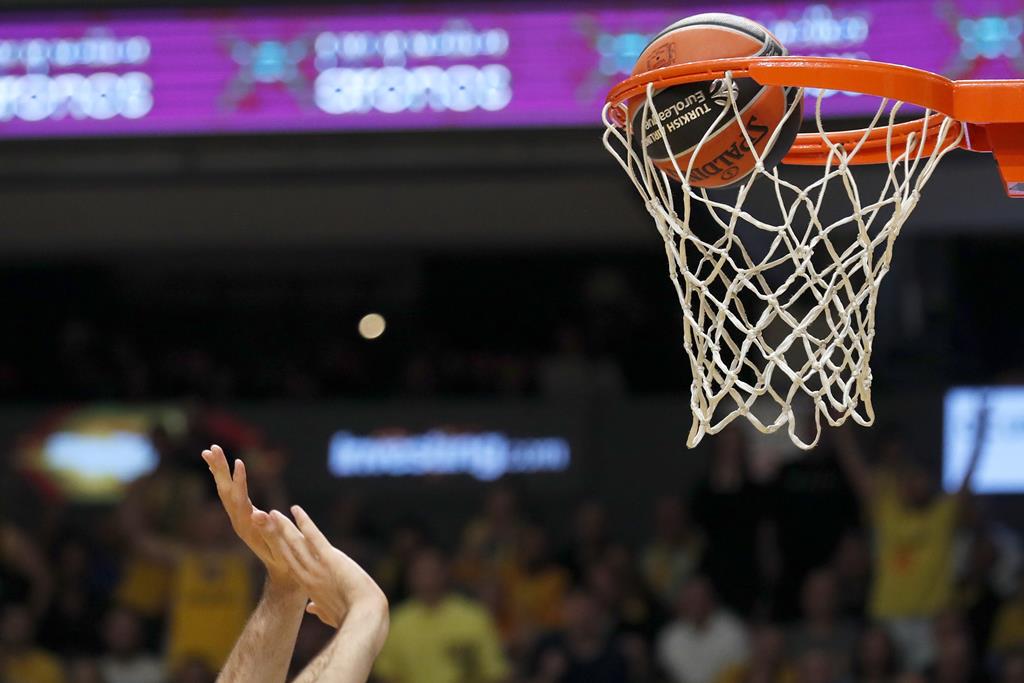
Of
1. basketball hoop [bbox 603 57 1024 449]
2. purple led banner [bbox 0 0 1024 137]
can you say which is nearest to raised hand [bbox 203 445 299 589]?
basketball hoop [bbox 603 57 1024 449]

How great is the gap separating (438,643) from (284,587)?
4148 millimetres

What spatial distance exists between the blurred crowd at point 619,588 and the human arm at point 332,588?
13.6 feet

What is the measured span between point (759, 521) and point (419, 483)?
6.65 ft

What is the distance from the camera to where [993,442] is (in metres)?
7.79

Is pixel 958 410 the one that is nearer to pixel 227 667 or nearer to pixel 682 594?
pixel 682 594

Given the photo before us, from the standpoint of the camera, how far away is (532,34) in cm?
507

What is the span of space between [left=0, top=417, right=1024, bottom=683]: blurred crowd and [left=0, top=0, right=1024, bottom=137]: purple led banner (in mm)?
2301

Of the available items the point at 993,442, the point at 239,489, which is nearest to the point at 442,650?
the point at 993,442

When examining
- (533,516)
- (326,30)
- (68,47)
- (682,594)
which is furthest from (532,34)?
(533,516)

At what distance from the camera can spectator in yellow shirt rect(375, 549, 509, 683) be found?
21.2ft

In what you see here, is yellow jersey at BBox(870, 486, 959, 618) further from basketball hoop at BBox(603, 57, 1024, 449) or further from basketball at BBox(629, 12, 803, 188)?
basketball at BBox(629, 12, 803, 188)

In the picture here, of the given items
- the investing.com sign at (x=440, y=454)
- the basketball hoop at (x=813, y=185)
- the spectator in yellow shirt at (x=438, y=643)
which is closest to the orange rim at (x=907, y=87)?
the basketball hoop at (x=813, y=185)

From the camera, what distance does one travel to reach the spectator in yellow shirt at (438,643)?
6.48 metres

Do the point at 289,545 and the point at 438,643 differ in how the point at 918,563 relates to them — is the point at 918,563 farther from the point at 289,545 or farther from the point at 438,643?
the point at 289,545
